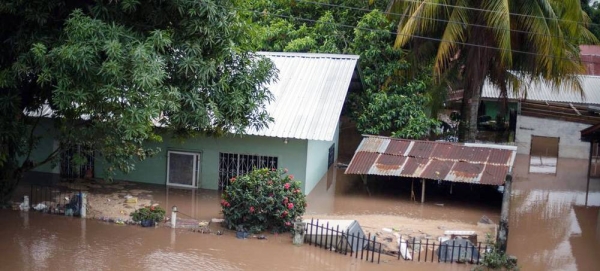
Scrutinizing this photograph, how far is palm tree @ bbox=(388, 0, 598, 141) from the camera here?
1962 cm

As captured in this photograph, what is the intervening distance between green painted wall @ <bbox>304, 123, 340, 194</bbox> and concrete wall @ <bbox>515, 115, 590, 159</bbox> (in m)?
10.6

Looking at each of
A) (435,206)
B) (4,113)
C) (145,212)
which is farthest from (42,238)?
(435,206)

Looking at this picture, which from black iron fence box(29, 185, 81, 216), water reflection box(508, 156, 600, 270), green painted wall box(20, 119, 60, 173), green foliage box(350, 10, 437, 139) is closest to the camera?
water reflection box(508, 156, 600, 270)

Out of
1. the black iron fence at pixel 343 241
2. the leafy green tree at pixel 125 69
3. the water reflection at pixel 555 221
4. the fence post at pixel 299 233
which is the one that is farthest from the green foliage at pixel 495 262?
the leafy green tree at pixel 125 69

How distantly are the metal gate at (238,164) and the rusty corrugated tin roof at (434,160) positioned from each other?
99.5 inches

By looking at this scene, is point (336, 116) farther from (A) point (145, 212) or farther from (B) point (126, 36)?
(B) point (126, 36)

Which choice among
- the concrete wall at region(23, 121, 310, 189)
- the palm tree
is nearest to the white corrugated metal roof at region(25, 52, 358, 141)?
the concrete wall at region(23, 121, 310, 189)

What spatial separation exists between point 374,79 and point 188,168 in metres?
7.98

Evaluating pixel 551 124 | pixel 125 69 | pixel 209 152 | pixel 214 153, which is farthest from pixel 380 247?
pixel 551 124

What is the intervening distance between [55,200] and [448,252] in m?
10.9

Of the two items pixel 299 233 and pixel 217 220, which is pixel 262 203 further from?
pixel 217 220

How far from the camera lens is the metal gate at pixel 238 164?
19.7m

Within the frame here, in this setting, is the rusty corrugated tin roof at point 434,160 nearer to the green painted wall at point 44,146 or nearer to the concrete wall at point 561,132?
the concrete wall at point 561,132

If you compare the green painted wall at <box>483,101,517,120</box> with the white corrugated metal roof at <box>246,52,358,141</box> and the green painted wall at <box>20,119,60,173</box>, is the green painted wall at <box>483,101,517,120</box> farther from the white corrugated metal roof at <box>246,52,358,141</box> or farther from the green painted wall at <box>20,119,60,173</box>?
the green painted wall at <box>20,119,60,173</box>
